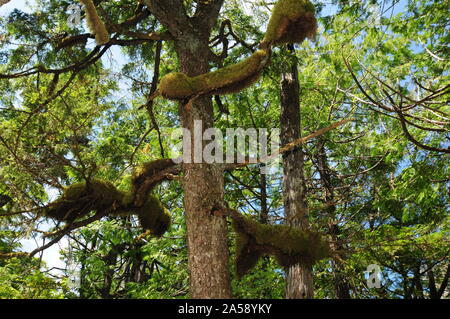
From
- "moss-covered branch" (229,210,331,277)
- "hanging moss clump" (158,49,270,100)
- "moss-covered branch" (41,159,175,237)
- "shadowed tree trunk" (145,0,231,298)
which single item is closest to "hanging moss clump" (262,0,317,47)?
"hanging moss clump" (158,49,270,100)

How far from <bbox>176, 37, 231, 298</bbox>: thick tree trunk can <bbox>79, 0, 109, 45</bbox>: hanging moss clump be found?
1.36 metres

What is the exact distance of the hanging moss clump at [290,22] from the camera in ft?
15.6

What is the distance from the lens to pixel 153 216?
19.2 ft

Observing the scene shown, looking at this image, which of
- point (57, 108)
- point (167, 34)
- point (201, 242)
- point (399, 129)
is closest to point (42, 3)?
point (57, 108)

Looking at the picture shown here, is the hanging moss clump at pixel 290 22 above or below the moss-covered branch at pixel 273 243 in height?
above

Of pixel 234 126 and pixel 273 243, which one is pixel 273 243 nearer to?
pixel 273 243

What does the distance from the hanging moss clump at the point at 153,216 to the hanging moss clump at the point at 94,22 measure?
2231 mm

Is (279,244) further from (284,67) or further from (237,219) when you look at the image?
(284,67)

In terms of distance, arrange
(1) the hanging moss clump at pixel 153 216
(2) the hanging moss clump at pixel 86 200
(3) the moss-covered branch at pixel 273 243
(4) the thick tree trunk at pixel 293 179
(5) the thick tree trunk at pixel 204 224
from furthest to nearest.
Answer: (4) the thick tree trunk at pixel 293 179
(1) the hanging moss clump at pixel 153 216
(2) the hanging moss clump at pixel 86 200
(3) the moss-covered branch at pixel 273 243
(5) the thick tree trunk at pixel 204 224

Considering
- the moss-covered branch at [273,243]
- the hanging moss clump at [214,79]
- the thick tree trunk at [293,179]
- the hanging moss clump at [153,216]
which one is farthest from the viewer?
the thick tree trunk at [293,179]

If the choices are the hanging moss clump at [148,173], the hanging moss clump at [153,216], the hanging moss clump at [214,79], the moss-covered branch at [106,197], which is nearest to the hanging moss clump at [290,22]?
the hanging moss clump at [214,79]

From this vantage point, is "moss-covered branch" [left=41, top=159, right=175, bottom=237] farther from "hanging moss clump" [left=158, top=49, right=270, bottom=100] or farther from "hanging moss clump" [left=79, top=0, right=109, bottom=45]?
A: "hanging moss clump" [left=79, top=0, right=109, bottom=45]

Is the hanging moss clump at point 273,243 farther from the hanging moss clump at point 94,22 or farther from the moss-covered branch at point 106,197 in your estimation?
the hanging moss clump at point 94,22

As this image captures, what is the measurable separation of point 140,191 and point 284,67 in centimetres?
346
